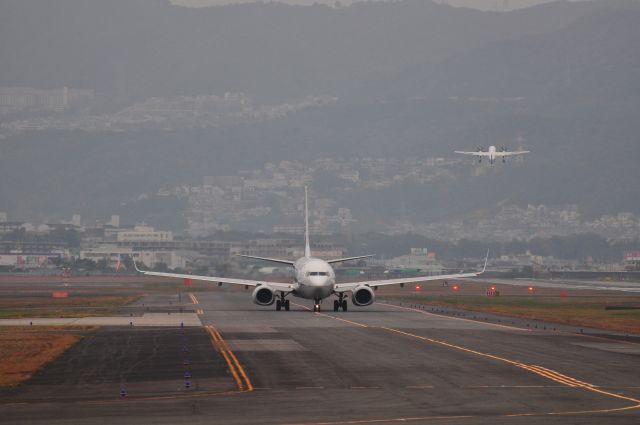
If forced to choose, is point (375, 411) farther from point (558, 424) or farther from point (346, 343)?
point (346, 343)

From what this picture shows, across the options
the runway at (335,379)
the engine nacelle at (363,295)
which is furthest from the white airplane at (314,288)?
the runway at (335,379)

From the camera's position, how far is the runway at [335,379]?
128ft

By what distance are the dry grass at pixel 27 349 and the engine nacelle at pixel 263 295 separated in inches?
917

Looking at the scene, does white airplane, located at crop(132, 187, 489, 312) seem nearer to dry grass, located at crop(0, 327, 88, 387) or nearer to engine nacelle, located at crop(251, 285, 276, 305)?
engine nacelle, located at crop(251, 285, 276, 305)

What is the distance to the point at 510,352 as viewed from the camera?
2371 inches

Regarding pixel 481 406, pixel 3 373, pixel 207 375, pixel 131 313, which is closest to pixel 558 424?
pixel 481 406

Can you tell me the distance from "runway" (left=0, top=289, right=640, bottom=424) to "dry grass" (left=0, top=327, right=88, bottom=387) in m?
0.85

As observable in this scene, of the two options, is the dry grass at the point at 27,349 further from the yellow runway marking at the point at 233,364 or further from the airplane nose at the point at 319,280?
the airplane nose at the point at 319,280

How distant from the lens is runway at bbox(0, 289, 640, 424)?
1533 inches

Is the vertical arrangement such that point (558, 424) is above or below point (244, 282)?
below

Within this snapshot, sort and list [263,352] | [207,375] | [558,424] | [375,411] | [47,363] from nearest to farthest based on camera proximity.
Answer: [558,424]
[375,411]
[207,375]
[47,363]
[263,352]

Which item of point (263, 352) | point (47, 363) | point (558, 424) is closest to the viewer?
Result: point (558, 424)

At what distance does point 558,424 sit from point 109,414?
1235 cm

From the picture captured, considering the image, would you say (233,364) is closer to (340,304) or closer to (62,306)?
(340,304)
